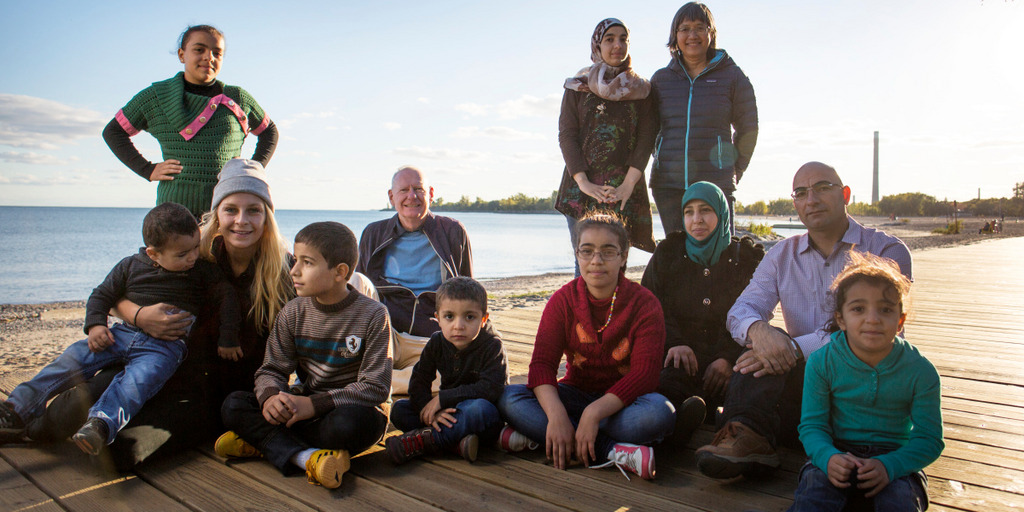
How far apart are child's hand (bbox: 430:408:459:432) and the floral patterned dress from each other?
165 centimetres

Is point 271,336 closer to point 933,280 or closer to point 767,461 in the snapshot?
point 767,461

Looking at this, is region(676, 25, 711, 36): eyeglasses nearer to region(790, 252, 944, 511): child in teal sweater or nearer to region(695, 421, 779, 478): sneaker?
region(790, 252, 944, 511): child in teal sweater

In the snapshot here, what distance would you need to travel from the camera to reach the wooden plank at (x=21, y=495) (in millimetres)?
1935

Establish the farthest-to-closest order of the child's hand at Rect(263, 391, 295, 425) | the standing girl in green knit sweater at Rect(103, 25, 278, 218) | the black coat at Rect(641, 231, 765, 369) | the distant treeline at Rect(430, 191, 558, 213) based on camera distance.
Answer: the distant treeline at Rect(430, 191, 558, 213) < the standing girl in green knit sweater at Rect(103, 25, 278, 218) < the black coat at Rect(641, 231, 765, 369) < the child's hand at Rect(263, 391, 295, 425)

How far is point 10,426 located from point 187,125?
1.54m

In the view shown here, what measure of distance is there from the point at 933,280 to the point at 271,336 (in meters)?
9.88

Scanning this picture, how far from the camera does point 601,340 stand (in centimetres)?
253

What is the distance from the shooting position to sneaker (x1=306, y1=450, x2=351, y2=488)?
206cm

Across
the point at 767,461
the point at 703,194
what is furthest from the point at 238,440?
the point at 703,194

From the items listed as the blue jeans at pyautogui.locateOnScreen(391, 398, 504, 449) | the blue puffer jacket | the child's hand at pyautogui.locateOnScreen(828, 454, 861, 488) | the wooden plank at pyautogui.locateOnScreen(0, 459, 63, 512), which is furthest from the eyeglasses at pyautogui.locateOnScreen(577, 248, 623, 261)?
the wooden plank at pyautogui.locateOnScreen(0, 459, 63, 512)

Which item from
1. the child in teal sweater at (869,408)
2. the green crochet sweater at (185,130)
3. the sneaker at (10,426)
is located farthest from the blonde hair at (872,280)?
the sneaker at (10,426)

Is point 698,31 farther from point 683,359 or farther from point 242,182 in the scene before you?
point 242,182

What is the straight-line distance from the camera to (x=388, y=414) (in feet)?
8.23

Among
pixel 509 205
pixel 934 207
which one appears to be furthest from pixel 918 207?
pixel 509 205
